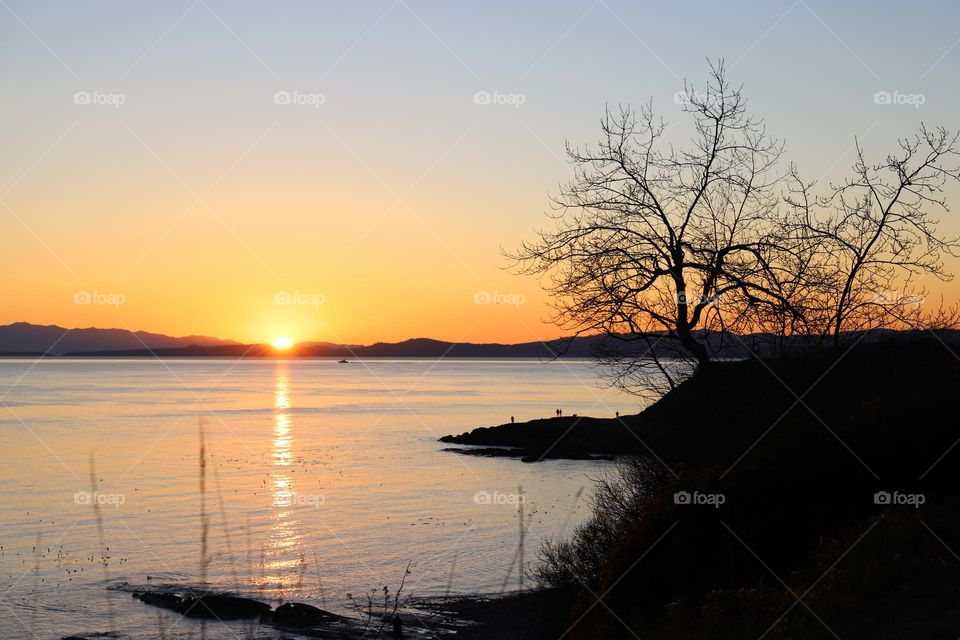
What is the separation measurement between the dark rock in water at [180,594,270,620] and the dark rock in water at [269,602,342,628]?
0.69 m

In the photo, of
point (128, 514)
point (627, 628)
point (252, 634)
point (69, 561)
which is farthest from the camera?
point (128, 514)

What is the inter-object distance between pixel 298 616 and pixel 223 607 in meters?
2.69

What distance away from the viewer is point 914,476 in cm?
1460

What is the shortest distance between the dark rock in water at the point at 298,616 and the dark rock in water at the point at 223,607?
69 cm

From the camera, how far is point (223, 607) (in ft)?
84.8

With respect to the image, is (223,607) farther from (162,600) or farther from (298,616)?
(298,616)

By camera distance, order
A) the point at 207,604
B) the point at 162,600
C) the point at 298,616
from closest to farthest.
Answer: the point at 298,616
the point at 207,604
the point at 162,600

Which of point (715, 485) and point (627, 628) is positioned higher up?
point (715, 485)

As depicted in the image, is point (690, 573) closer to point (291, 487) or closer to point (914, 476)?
point (914, 476)

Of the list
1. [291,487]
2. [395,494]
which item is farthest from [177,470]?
[395,494]

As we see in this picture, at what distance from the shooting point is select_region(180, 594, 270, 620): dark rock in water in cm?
2525

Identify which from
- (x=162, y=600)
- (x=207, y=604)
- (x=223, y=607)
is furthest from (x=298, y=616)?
(x=162, y=600)

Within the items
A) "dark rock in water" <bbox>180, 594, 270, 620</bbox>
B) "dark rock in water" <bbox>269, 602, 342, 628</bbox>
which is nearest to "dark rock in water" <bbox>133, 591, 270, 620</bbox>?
"dark rock in water" <bbox>180, 594, 270, 620</bbox>

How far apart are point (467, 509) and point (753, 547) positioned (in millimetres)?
31861
